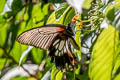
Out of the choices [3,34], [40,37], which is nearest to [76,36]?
[40,37]

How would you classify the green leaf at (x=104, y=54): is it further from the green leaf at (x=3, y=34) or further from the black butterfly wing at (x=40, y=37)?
the green leaf at (x=3, y=34)

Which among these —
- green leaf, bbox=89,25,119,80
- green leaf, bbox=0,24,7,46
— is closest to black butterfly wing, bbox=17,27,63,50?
green leaf, bbox=89,25,119,80

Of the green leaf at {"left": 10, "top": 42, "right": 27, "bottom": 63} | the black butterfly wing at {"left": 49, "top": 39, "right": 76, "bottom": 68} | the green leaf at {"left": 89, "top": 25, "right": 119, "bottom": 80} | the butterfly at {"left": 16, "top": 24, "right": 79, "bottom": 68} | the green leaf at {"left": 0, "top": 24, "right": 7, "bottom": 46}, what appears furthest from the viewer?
the green leaf at {"left": 0, "top": 24, "right": 7, "bottom": 46}

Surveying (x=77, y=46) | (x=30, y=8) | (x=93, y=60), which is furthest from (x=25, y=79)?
(x=93, y=60)

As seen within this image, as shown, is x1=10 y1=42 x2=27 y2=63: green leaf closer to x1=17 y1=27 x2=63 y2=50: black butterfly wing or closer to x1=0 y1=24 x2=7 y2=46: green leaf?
x1=0 y1=24 x2=7 y2=46: green leaf

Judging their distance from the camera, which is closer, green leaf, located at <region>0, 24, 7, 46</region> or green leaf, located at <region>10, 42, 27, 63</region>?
green leaf, located at <region>10, 42, 27, 63</region>
